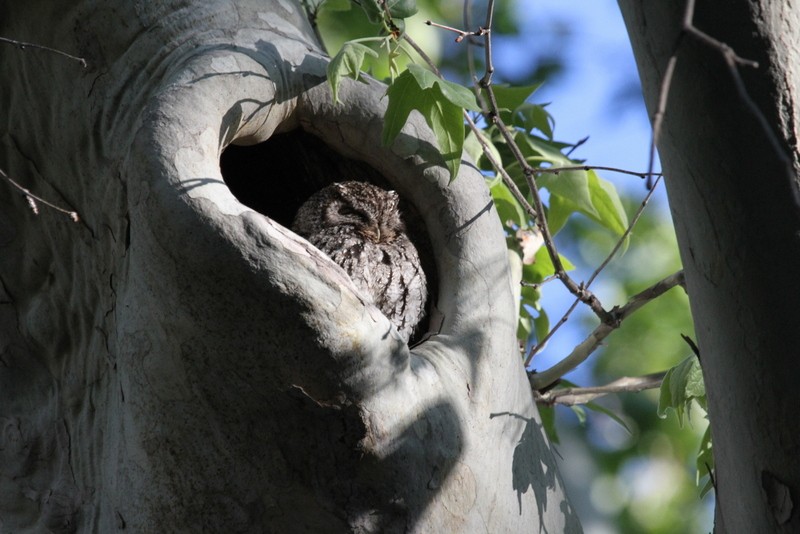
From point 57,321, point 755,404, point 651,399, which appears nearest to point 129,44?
point 57,321

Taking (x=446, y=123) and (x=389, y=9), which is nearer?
(x=446, y=123)

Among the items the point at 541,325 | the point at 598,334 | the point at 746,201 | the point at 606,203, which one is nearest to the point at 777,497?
the point at 746,201

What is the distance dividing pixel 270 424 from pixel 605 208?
1174 millimetres

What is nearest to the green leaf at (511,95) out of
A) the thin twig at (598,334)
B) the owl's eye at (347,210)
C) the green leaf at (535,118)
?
the green leaf at (535,118)

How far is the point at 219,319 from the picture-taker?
1521 mm

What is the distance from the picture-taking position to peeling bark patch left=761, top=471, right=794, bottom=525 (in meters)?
1.31

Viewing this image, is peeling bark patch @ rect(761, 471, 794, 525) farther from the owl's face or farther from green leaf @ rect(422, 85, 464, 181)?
the owl's face

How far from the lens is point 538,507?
1.86 m

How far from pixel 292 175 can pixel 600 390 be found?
3.30ft

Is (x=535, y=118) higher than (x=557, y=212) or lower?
higher

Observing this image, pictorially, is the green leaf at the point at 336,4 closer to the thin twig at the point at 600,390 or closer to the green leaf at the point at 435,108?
the green leaf at the point at 435,108

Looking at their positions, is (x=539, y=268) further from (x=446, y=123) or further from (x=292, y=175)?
(x=446, y=123)

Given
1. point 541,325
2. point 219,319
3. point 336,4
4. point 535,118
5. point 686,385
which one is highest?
point 535,118

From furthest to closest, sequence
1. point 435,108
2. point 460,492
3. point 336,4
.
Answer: point 336,4 < point 435,108 < point 460,492
